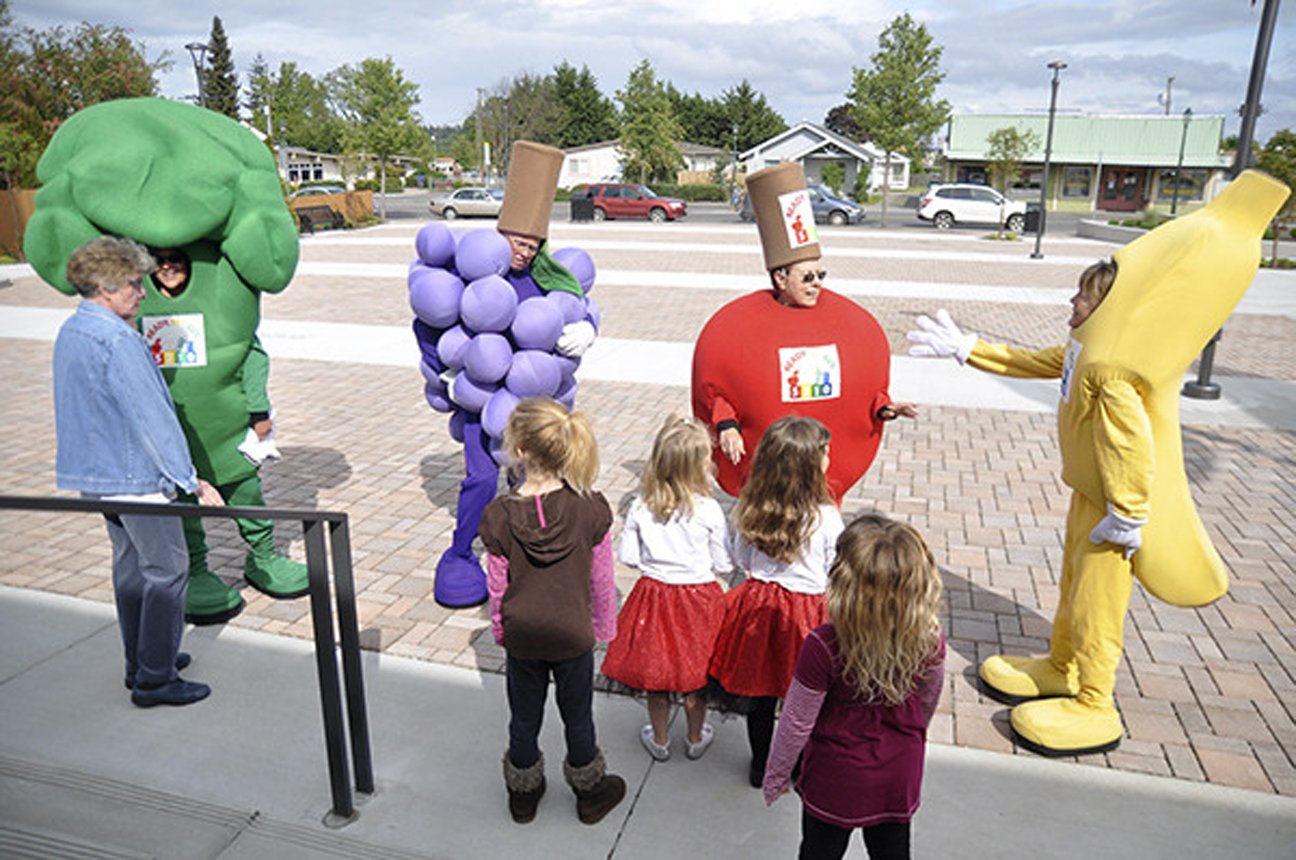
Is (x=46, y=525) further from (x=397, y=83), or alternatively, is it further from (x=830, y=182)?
(x=830, y=182)

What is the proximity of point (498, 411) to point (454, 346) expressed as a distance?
38cm

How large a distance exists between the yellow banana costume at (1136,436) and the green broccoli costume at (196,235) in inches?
139

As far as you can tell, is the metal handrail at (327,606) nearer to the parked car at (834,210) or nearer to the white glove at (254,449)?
the white glove at (254,449)

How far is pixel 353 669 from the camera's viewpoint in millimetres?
2902

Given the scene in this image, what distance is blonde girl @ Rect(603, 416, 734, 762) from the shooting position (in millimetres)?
3006

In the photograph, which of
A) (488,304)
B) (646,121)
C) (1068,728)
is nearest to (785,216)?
(488,304)

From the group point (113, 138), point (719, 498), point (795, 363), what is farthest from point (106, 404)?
point (719, 498)

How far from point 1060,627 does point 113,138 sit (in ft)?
14.7

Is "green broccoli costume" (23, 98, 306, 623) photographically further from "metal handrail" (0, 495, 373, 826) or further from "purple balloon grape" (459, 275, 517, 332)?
"metal handrail" (0, 495, 373, 826)

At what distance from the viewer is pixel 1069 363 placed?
3473 millimetres

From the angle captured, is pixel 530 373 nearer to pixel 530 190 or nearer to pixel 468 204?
pixel 530 190

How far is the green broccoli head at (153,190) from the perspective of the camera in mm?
3818

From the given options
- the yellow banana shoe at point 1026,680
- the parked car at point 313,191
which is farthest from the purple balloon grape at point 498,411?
the parked car at point 313,191

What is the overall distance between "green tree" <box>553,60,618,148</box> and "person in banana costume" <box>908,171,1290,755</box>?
71.3 metres
